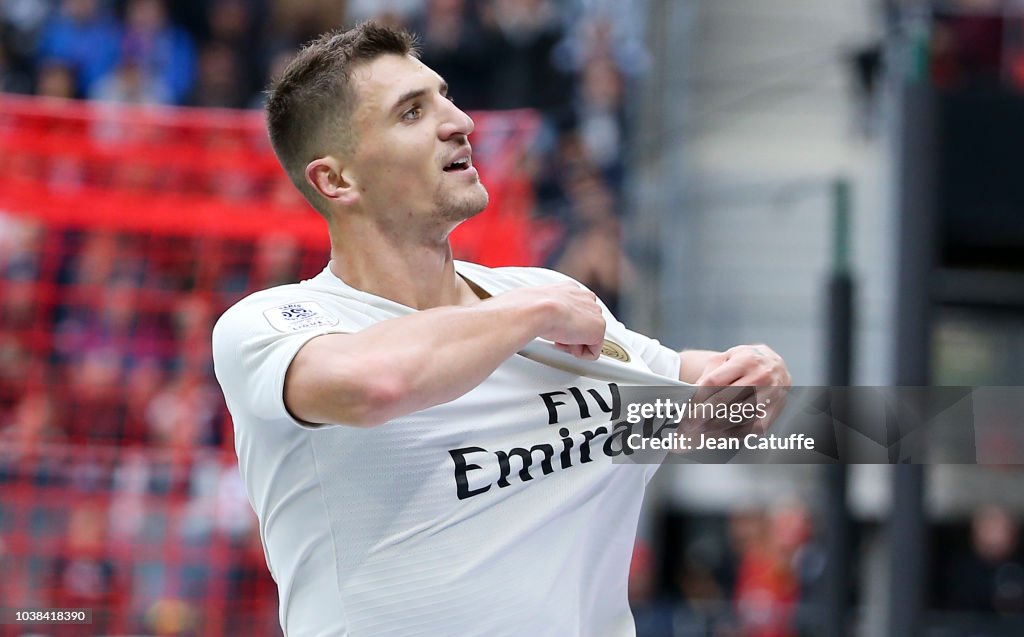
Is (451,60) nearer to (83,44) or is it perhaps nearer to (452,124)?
(83,44)

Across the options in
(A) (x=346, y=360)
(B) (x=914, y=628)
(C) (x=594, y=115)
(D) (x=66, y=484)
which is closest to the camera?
(A) (x=346, y=360)

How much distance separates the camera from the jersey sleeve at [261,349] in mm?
2256

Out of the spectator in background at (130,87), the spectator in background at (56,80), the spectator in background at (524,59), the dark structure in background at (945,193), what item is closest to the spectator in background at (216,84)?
the spectator in background at (130,87)

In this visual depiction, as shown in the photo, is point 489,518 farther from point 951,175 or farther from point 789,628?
point 951,175

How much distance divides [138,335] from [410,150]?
14.8 feet

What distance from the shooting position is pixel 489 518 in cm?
252

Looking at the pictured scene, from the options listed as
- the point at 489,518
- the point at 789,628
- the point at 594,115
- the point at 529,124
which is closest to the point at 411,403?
the point at 489,518

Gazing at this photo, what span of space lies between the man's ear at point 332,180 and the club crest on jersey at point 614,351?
2.07ft

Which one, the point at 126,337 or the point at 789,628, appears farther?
the point at 789,628

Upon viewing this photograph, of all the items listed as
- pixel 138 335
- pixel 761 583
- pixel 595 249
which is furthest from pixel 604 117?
pixel 138 335

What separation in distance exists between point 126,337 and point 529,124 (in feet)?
7.97

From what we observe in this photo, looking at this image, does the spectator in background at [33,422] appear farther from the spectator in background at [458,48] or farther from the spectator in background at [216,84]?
the spectator in background at [458,48]

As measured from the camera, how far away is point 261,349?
2.32 metres

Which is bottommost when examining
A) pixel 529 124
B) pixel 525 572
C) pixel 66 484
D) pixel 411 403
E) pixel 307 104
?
pixel 66 484
